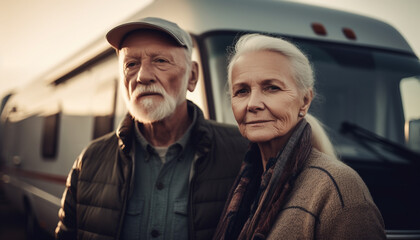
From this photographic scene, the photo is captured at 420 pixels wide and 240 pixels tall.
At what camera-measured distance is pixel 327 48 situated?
2.84 meters

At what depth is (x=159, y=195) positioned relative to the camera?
6.18 ft

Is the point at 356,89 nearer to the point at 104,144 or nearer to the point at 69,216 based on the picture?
the point at 104,144

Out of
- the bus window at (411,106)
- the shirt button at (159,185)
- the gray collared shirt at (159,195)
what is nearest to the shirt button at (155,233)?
the gray collared shirt at (159,195)

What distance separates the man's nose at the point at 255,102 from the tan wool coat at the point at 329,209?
0.34 m

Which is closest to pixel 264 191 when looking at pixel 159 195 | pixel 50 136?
pixel 159 195

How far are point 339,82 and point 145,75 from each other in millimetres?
1620

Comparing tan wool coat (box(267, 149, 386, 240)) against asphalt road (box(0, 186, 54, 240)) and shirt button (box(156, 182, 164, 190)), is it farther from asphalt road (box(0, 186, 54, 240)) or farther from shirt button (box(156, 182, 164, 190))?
asphalt road (box(0, 186, 54, 240))

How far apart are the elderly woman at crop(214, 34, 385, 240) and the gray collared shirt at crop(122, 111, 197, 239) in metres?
0.32

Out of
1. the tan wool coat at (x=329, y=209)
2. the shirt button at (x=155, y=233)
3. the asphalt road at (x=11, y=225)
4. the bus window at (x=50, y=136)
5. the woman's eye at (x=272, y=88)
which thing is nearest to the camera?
the tan wool coat at (x=329, y=209)

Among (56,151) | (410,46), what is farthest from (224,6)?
(56,151)

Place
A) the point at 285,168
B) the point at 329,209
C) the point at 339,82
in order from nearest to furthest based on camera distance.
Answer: the point at 329,209
the point at 285,168
the point at 339,82

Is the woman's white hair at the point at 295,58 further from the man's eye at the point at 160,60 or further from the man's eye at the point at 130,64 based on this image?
the man's eye at the point at 130,64

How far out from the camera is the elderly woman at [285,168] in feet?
3.79

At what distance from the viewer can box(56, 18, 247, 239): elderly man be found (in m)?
1.86
